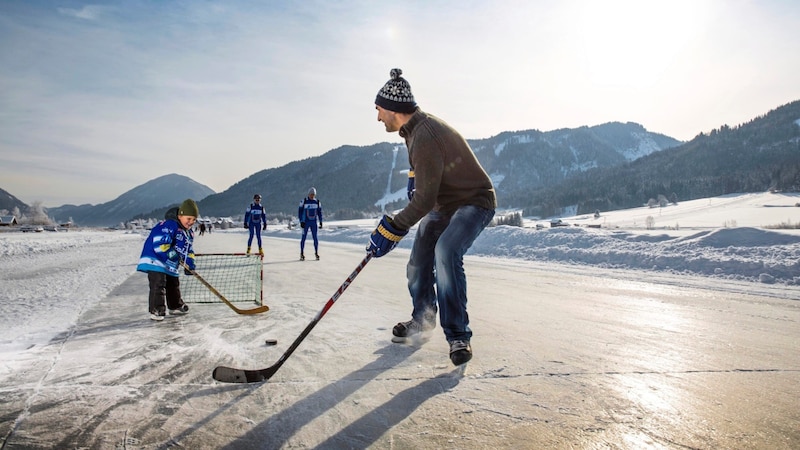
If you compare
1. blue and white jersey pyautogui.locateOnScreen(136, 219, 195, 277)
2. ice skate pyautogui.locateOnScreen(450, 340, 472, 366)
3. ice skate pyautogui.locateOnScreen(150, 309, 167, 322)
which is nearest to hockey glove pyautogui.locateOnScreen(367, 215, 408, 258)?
ice skate pyautogui.locateOnScreen(450, 340, 472, 366)

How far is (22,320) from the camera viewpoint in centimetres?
393

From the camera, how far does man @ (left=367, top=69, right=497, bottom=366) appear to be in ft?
9.85

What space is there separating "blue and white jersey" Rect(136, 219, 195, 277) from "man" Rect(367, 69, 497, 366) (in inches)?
104

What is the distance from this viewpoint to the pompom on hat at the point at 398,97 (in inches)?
127

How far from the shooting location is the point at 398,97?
127 inches

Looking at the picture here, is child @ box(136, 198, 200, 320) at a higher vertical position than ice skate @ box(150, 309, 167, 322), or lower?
higher

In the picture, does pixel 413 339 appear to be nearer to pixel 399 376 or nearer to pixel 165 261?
pixel 399 376

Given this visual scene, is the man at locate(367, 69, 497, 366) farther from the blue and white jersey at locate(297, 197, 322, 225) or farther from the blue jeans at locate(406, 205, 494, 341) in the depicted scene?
the blue and white jersey at locate(297, 197, 322, 225)

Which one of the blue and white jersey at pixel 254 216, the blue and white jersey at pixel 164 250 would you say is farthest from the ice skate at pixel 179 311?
the blue and white jersey at pixel 254 216

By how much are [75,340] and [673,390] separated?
159 inches

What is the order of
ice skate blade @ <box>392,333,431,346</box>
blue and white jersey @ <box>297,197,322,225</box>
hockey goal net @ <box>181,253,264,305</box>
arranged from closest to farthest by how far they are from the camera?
ice skate blade @ <box>392,333,431,346</box>, hockey goal net @ <box>181,253,264,305</box>, blue and white jersey @ <box>297,197,322,225</box>

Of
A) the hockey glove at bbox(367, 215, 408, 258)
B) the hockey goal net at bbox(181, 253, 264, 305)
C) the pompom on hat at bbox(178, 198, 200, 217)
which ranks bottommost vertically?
the hockey goal net at bbox(181, 253, 264, 305)

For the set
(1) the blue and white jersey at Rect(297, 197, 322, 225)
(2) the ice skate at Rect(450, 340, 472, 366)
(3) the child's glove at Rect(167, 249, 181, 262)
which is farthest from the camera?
(1) the blue and white jersey at Rect(297, 197, 322, 225)

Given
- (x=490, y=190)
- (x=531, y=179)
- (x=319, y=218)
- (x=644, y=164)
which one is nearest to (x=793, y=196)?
(x=644, y=164)
